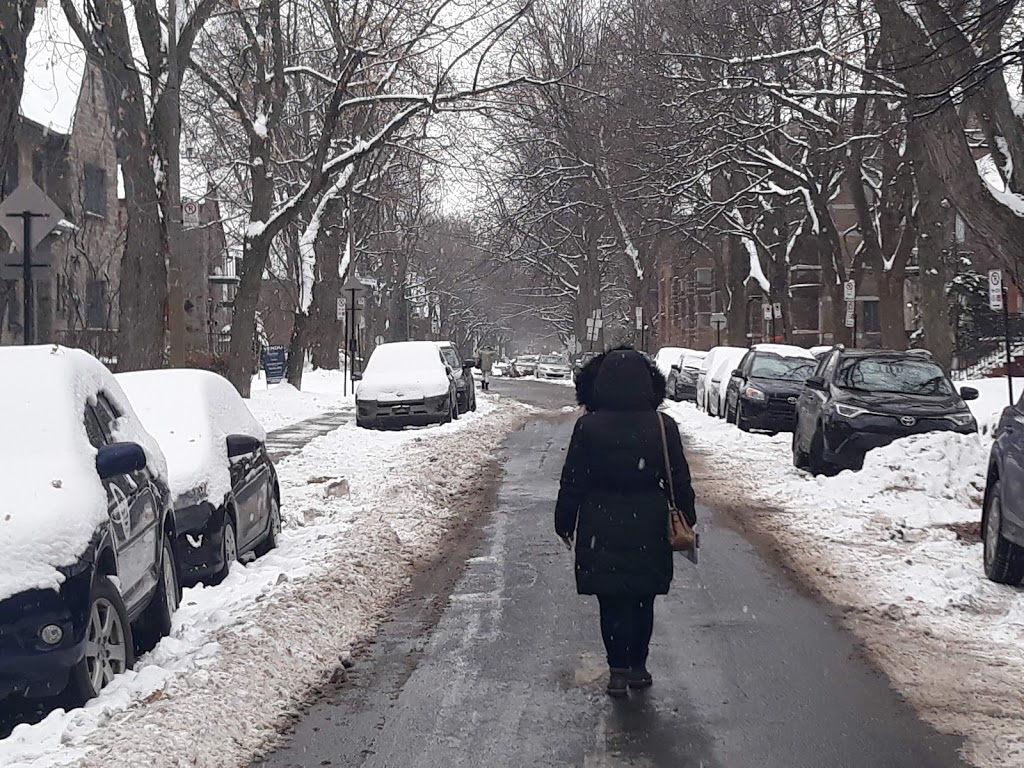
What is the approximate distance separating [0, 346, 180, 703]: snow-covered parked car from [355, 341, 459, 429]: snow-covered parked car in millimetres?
17085

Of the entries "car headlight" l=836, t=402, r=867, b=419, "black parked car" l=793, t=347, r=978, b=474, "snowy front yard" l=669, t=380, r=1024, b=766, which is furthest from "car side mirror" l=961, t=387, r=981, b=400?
"car headlight" l=836, t=402, r=867, b=419

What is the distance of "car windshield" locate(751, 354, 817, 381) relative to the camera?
83.0 feet

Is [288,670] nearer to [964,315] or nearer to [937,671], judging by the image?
[937,671]

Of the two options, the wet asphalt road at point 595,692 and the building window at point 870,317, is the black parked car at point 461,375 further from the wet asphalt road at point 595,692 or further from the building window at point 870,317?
the building window at point 870,317

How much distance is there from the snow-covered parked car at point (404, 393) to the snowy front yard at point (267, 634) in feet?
28.6

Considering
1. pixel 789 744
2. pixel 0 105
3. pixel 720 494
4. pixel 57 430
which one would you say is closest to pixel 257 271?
pixel 0 105

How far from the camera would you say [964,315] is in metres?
43.6

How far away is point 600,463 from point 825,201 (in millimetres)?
26991

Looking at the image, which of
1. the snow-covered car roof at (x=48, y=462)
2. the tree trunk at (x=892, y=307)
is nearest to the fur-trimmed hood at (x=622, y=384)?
the snow-covered car roof at (x=48, y=462)

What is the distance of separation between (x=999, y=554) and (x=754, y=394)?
14876 mm

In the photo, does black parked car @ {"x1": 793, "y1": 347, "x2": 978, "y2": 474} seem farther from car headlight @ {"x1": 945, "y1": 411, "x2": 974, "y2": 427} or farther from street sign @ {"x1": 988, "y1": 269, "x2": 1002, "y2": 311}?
street sign @ {"x1": 988, "y1": 269, "x2": 1002, "y2": 311}

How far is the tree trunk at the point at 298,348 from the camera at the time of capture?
122 feet

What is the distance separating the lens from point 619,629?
266 inches

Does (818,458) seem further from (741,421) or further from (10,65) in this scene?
(10,65)
